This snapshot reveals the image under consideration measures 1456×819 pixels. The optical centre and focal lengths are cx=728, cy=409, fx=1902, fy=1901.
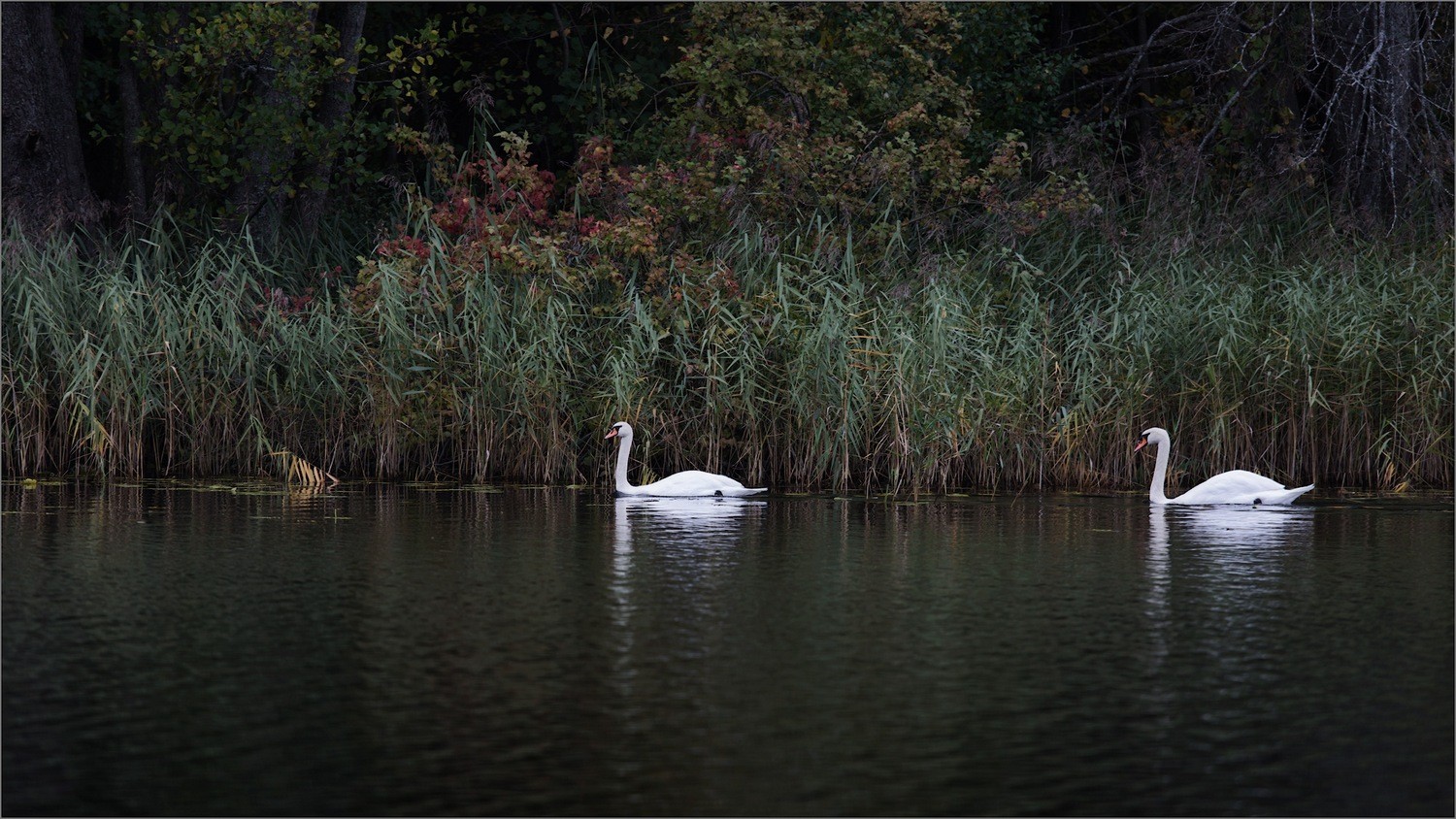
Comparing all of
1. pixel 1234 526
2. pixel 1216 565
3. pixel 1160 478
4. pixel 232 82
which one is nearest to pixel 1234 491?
pixel 1160 478

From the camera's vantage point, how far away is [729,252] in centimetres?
1783

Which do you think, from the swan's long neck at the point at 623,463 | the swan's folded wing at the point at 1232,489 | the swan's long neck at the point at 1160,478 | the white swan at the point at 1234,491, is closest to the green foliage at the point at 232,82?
the swan's long neck at the point at 623,463

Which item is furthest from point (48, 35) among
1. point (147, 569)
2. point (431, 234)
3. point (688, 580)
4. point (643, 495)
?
point (688, 580)

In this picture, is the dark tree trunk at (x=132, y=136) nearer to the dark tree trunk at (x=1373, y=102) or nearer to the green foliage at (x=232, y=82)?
the green foliage at (x=232, y=82)

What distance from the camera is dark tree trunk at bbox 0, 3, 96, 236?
19.9 m

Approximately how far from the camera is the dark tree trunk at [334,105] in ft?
66.9

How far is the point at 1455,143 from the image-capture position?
19625mm

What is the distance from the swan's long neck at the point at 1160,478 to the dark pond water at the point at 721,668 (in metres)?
1.40

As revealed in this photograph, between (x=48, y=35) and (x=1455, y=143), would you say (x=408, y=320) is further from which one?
(x=1455, y=143)

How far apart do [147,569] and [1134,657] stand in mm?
5516

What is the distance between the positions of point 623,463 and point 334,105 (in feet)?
24.7

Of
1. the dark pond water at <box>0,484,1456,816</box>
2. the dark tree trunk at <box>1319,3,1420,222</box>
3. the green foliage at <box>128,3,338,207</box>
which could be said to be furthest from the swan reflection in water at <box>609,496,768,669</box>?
the dark tree trunk at <box>1319,3,1420,222</box>

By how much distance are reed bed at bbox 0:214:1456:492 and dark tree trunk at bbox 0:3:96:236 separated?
2.71 m

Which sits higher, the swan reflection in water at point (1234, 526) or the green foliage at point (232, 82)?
the green foliage at point (232, 82)
